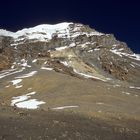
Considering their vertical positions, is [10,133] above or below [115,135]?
above

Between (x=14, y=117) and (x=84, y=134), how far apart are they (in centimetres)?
806

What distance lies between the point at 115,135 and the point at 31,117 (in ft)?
27.7

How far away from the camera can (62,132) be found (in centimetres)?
3438

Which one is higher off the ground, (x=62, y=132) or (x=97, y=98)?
(x=62, y=132)

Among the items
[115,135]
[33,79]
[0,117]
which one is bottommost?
[33,79]

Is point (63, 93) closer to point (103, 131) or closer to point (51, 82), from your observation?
point (51, 82)

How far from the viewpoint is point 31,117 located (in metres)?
41.2

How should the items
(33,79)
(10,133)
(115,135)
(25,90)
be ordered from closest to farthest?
1. (10,133)
2. (115,135)
3. (25,90)
4. (33,79)

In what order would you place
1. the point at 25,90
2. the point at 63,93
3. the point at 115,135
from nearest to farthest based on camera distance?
the point at 115,135
the point at 63,93
the point at 25,90

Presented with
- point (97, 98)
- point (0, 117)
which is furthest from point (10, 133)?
point (97, 98)

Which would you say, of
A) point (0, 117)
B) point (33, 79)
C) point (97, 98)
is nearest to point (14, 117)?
point (0, 117)

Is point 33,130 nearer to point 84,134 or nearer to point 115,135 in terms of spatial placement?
point 84,134

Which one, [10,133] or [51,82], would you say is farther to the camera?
[51,82]

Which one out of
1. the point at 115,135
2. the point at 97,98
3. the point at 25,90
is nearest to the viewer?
the point at 115,135
